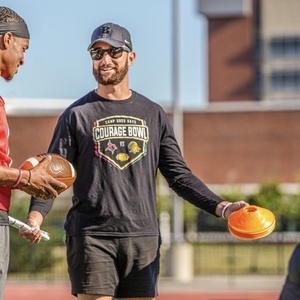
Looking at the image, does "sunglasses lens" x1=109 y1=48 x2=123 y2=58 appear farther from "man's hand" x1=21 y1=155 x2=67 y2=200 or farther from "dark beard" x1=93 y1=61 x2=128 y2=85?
"man's hand" x1=21 y1=155 x2=67 y2=200

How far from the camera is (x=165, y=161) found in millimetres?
6520

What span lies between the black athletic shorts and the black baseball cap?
1113mm

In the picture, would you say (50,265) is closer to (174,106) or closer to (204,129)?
(174,106)

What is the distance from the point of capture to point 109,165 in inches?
245

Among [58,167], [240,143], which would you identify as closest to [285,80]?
[240,143]

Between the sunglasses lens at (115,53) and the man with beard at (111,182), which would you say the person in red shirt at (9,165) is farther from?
the sunglasses lens at (115,53)

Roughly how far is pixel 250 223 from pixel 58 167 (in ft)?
3.97

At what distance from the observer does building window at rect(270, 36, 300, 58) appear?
80500 mm

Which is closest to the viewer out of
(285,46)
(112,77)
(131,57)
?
(112,77)

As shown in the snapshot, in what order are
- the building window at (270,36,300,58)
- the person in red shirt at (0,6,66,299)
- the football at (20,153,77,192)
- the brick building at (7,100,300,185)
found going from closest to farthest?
the person in red shirt at (0,6,66,299)
the football at (20,153,77,192)
the brick building at (7,100,300,185)
the building window at (270,36,300,58)

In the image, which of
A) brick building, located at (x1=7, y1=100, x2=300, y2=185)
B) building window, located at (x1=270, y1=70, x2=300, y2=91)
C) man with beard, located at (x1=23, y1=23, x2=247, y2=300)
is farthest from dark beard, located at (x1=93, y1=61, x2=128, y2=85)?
building window, located at (x1=270, y1=70, x2=300, y2=91)

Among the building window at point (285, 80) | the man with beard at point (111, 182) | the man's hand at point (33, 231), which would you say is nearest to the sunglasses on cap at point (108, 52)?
the man with beard at point (111, 182)

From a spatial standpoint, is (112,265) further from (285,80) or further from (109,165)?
(285,80)

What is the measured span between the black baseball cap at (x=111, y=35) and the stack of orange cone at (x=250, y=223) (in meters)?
1.16
